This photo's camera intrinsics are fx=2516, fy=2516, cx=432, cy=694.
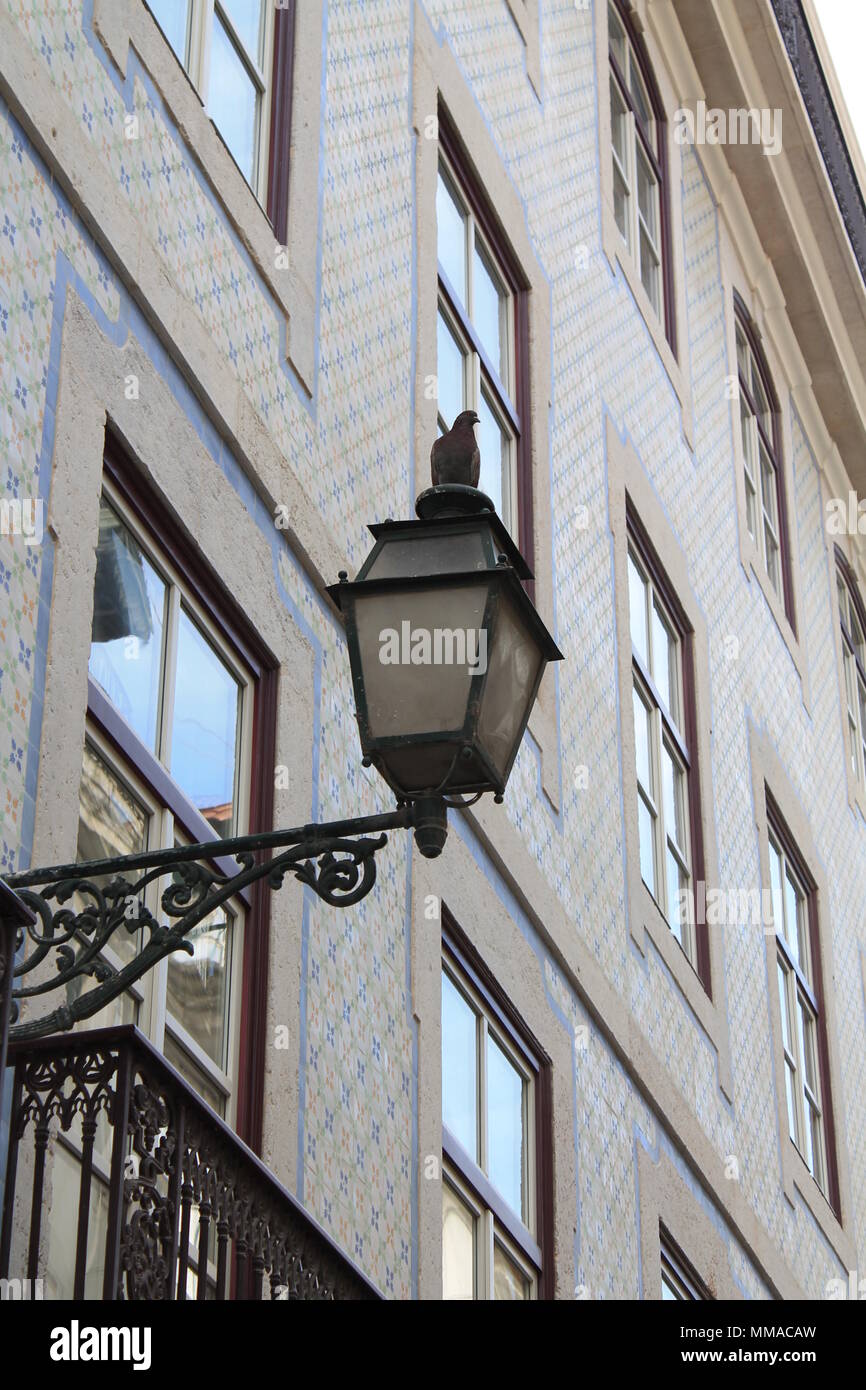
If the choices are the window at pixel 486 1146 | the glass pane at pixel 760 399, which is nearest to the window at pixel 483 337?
the window at pixel 486 1146

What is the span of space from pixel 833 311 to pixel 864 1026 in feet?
16.1

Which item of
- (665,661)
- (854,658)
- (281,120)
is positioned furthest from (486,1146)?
(854,658)

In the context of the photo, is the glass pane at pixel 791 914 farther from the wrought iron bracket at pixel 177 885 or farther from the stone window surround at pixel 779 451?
the wrought iron bracket at pixel 177 885

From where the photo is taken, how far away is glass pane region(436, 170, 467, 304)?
9.57 meters

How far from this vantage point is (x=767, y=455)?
16.1 metres

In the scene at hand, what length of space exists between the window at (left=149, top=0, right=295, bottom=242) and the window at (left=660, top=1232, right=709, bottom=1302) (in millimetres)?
4703

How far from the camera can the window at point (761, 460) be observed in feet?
50.5

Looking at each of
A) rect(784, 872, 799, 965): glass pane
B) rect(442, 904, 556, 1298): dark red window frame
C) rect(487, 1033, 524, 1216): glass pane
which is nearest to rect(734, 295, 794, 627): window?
rect(784, 872, 799, 965): glass pane

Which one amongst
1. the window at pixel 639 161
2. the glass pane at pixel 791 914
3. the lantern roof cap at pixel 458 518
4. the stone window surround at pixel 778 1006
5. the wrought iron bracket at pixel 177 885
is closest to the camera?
the wrought iron bracket at pixel 177 885

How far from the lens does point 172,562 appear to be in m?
6.41

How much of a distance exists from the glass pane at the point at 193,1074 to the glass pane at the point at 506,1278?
210 centimetres

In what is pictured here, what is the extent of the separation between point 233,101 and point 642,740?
473 cm
